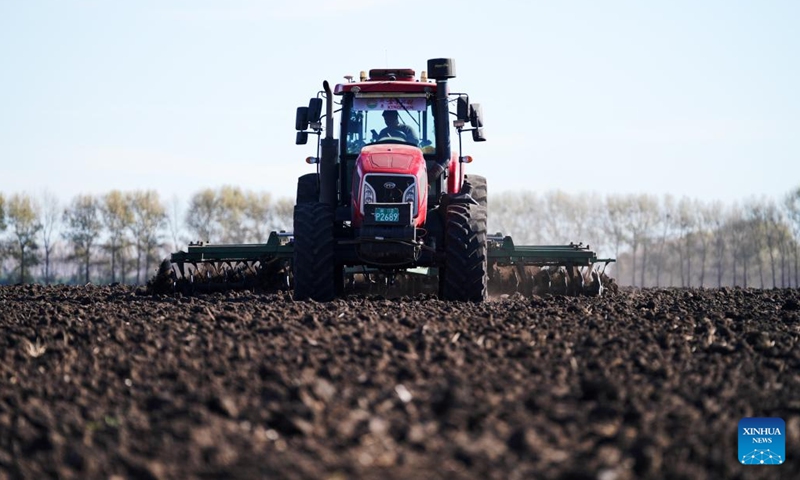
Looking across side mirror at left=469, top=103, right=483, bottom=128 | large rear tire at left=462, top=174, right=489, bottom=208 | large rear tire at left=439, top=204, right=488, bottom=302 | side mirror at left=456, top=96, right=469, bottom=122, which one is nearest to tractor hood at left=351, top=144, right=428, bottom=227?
large rear tire at left=439, top=204, right=488, bottom=302

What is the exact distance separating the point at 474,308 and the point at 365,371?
511cm

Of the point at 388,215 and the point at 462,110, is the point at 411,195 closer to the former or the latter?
the point at 388,215

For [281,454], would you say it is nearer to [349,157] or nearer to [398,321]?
[398,321]

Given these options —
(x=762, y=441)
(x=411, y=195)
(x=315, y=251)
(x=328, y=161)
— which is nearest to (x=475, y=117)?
(x=411, y=195)

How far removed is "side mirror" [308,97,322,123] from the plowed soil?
12.2 ft

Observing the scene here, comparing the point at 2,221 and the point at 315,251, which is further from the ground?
the point at 2,221

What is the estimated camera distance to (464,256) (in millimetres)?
12711

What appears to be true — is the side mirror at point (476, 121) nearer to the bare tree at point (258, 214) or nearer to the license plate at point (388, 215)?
the license plate at point (388, 215)

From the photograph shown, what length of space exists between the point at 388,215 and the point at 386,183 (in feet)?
1.24

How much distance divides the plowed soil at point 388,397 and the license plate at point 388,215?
2441mm

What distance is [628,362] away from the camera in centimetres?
749

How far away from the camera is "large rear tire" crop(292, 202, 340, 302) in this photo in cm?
1266

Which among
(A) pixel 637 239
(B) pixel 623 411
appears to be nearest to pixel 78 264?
(A) pixel 637 239

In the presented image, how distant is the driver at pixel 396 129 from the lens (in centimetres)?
1358
